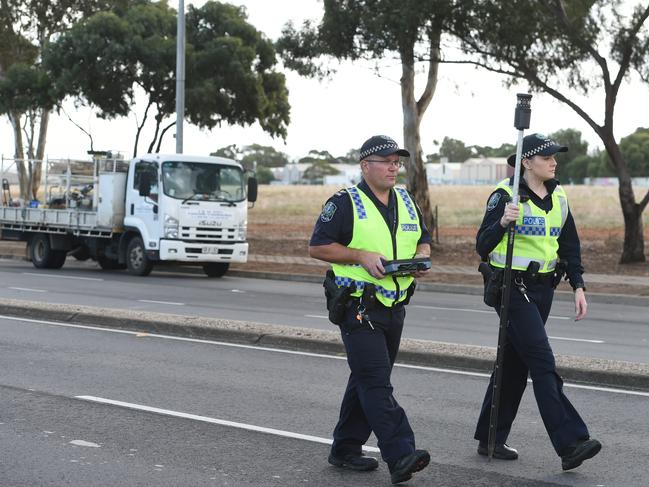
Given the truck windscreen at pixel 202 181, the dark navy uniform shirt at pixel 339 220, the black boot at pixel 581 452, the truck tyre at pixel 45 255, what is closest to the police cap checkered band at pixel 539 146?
the dark navy uniform shirt at pixel 339 220

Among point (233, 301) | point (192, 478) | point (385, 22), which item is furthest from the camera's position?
point (385, 22)

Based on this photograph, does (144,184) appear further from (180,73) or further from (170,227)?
(180,73)

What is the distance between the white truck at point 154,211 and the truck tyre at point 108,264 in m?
0.11

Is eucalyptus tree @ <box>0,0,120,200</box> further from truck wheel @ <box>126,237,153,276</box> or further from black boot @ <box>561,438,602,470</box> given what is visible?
black boot @ <box>561,438,602,470</box>

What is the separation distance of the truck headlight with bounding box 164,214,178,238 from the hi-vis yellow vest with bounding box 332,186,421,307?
16.8 m

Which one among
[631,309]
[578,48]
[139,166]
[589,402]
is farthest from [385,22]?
[589,402]

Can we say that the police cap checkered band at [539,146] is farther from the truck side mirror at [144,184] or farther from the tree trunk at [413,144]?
the tree trunk at [413,144]

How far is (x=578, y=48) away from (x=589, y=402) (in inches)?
706

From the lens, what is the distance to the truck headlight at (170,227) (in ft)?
75.9

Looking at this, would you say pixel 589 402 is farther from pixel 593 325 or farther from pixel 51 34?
pixel 51 34

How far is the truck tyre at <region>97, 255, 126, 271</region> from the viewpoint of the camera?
26.2 meters

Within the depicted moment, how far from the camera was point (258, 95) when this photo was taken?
35.0 m

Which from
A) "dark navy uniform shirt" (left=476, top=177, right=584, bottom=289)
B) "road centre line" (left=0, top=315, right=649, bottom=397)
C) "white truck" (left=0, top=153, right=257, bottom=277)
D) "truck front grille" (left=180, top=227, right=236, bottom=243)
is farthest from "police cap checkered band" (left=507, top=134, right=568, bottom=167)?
"truck front grille" (left=180, top=227, right=236, bottom=243)

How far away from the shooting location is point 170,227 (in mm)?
23156
